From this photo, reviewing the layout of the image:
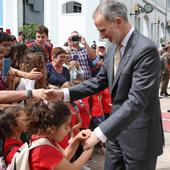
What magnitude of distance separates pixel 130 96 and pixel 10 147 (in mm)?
1107

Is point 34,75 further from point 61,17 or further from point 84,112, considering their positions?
point 61,17

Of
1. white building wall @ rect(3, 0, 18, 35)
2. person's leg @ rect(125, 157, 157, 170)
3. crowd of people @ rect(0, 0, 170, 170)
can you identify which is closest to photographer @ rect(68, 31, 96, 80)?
crowd of people @ rect(0, 0, 170, 170)

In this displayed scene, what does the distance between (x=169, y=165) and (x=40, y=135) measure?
3.33 m

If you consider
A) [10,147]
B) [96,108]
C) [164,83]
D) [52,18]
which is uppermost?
[52,18]

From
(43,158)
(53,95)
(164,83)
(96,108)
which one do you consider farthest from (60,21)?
(43,158)

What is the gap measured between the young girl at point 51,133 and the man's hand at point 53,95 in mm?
380

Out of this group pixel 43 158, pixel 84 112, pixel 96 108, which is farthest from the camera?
pixel 96 108

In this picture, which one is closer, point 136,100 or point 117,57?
point 136,100

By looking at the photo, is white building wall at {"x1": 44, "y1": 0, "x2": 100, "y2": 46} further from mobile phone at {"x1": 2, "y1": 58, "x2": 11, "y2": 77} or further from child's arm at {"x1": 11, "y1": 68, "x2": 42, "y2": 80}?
mobile phone at {"x1": 2, "y1": 58, "x2": 11, "y2": 77}

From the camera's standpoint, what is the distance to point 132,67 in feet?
9.34

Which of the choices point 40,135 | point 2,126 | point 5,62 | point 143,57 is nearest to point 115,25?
point 143,57

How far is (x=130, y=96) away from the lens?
9.09ft

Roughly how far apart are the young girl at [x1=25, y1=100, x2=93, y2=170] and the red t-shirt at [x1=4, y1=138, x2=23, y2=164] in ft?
1.34

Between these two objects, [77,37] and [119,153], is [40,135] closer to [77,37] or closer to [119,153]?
[119,153]
